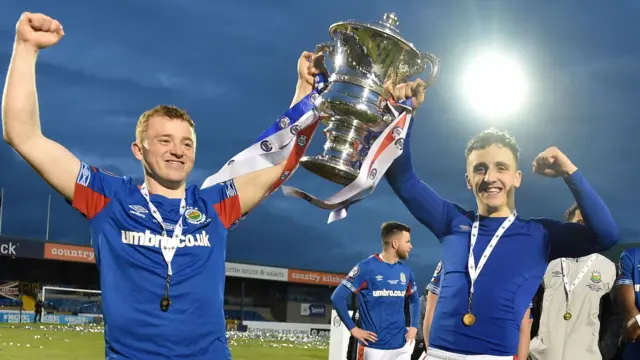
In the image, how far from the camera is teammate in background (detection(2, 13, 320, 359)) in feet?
9.00

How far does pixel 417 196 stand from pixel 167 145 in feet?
4.71

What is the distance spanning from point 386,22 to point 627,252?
347 cm

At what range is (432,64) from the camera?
3.39 metres

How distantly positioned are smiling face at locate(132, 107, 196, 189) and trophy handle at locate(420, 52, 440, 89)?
1.14 metres

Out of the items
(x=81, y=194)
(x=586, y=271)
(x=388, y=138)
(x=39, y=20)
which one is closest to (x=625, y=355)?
(x=586, y=271)

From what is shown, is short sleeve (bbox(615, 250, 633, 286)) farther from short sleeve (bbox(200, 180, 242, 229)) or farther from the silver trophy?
short sleeve (bbox(200, 180, 242, 229))

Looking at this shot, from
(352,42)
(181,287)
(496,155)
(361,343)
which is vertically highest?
(352,42)

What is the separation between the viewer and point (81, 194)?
2928mm

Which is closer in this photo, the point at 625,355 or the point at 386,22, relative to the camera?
the point at 386,22

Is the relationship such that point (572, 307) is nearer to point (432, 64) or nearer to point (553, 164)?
point (553, 164)

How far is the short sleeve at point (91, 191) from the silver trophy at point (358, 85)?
89cm

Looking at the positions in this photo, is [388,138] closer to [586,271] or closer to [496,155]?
[496,155]

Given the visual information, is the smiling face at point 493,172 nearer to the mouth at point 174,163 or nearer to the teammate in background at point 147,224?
the teammate in background at point 147,224

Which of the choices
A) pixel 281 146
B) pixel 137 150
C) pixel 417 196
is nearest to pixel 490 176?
pixel 417 196
